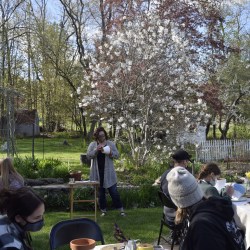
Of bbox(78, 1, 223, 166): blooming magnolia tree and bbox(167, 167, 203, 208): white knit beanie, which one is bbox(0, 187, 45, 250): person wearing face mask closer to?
bbox(167, 167, 203, 208): white knit beanie

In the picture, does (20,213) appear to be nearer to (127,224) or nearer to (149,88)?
(127,224)

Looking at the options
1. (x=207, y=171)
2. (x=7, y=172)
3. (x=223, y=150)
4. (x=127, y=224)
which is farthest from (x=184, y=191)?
(x=223, y=150)

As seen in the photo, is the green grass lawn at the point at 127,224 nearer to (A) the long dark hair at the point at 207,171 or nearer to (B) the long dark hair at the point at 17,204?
(A) the long dark hair at the point at 207,171

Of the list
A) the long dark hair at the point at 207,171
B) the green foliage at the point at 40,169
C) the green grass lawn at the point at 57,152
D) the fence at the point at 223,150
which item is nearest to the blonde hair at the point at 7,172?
the long dark hair at the point at 207,171

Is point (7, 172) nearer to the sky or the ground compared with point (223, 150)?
nearer to the sky

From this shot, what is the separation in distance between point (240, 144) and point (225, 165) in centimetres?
293

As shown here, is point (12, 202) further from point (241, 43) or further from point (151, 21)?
point (241, 43)

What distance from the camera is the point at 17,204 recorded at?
2115 millimetres

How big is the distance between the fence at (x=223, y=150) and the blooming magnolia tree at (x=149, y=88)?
334cm

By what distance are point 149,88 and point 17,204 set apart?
9.34 meters

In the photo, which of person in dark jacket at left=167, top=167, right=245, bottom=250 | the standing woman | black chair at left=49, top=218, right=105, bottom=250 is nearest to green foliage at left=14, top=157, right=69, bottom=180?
the standing woman

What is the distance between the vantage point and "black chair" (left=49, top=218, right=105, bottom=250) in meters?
3.53

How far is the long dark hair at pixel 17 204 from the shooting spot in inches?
83.0

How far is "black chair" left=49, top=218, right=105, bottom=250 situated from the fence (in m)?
11.5
